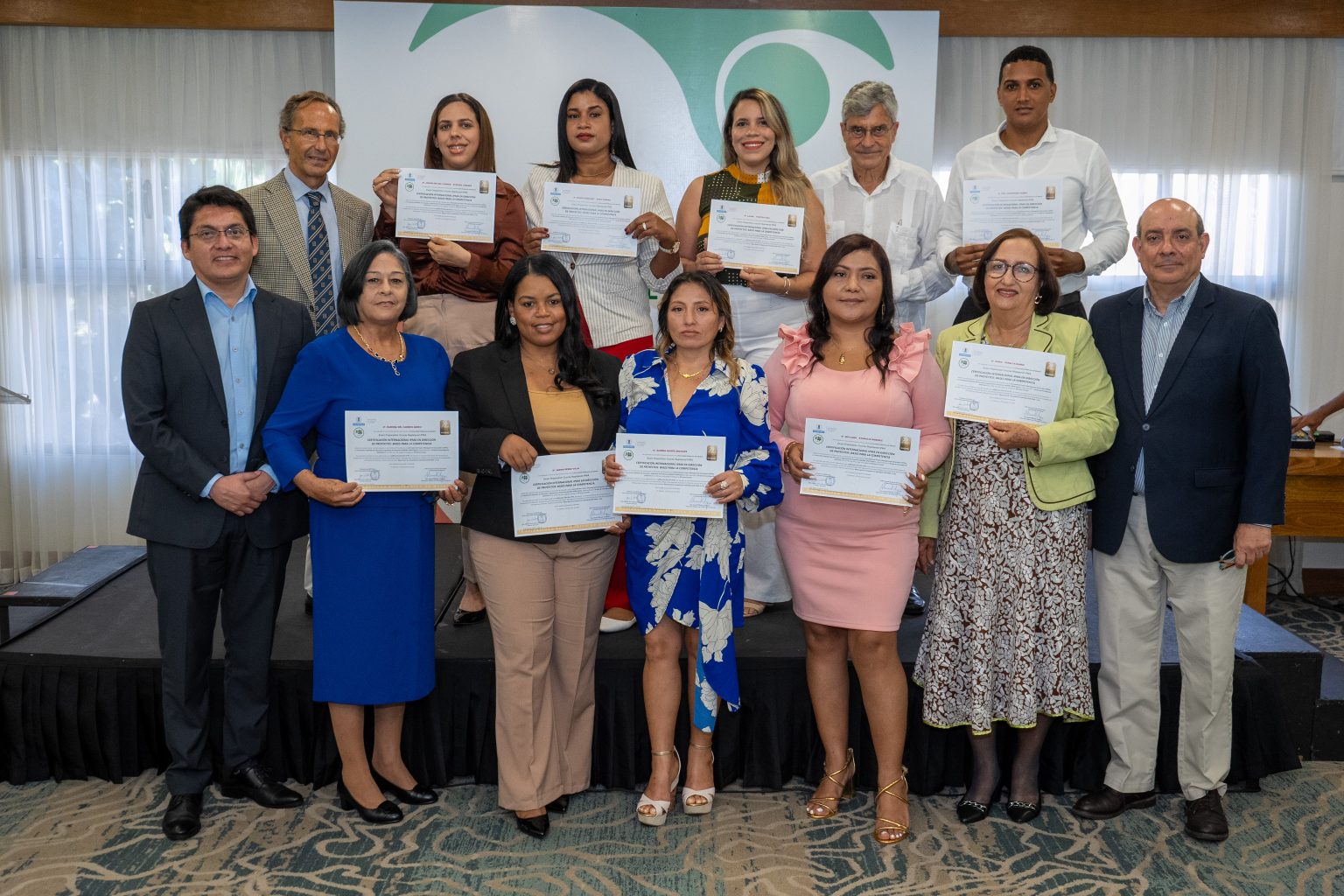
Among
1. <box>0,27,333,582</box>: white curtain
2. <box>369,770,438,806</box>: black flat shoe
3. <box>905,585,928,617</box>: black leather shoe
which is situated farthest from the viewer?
<box>0,27,333,582</box>: white curtain

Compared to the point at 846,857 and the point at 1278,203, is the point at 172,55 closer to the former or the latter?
the point at 846,857

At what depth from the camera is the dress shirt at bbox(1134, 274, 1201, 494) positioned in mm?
2889

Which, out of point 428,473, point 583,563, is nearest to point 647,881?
point 583,563

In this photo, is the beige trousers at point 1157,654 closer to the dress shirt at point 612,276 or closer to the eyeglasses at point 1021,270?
the eyeglasses at point 1021,270

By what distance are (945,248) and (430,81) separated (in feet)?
10.8

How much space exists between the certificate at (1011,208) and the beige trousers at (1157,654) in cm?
91

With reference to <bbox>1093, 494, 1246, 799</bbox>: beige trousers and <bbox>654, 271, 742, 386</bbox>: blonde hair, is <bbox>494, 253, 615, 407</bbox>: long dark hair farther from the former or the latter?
<bbox>1093, 494, 1246, 799</bbox>: beige trousers

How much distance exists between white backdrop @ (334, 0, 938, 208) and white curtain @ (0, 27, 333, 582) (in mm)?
652

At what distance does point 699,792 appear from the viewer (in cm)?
306

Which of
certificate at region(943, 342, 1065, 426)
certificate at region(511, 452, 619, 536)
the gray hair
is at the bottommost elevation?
certificate at region(511, 452, 619, 536)

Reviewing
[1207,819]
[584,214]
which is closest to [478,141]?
[584,214]

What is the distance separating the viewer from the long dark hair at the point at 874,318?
2.86 m

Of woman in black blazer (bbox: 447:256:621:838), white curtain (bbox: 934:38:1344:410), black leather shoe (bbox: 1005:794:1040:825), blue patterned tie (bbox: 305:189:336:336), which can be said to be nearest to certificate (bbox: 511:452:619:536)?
woman in black blazer (bbox: 447:256:621:838)

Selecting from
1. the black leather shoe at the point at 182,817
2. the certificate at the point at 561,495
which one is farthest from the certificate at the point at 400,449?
the black leather shoe at the point at 182,817
